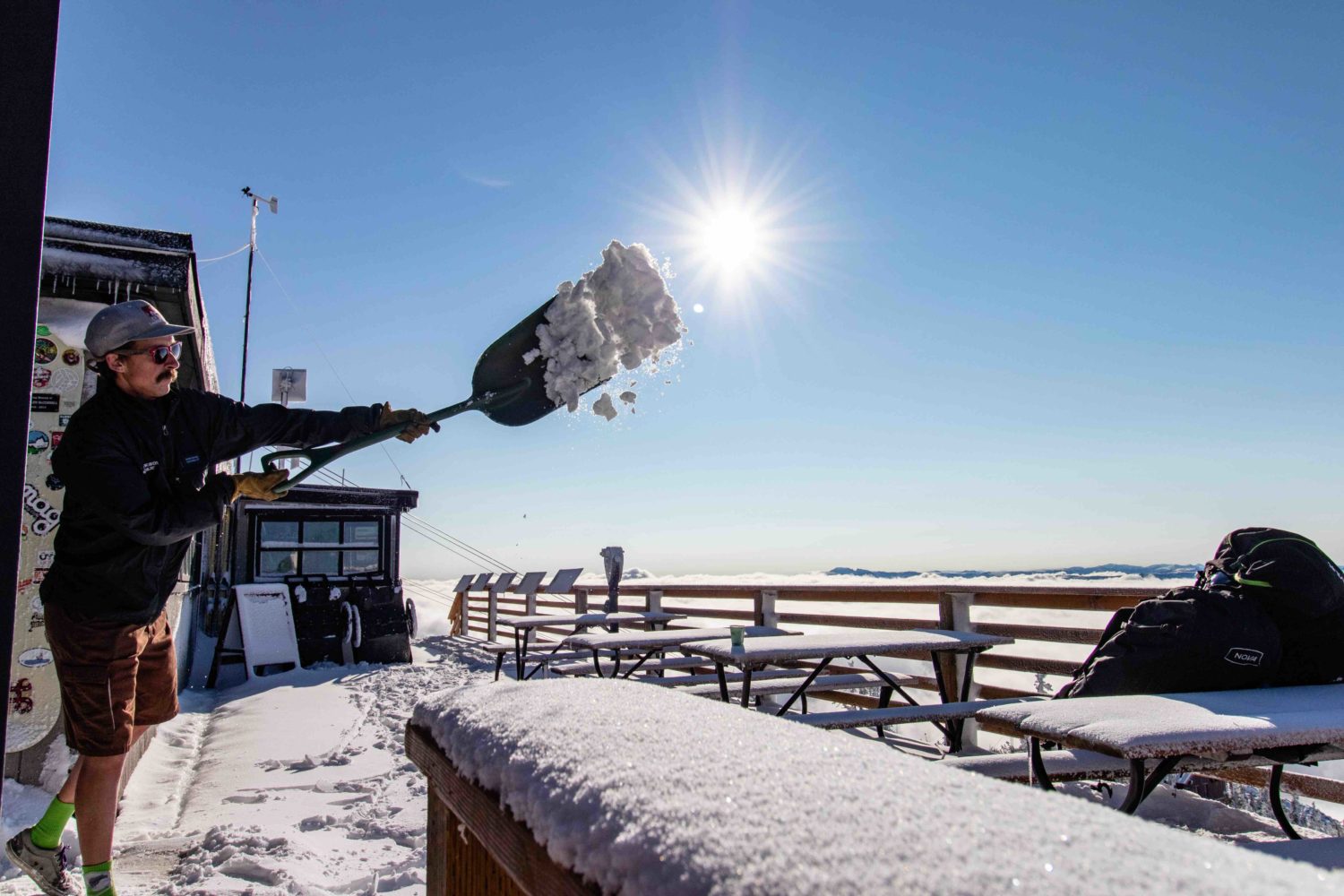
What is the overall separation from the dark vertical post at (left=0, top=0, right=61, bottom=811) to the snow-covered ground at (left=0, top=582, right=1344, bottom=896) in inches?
79.0

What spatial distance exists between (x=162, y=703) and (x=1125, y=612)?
323cm

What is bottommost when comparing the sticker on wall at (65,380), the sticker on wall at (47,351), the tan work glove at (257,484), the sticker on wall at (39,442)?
the tan work glove at (257,484)

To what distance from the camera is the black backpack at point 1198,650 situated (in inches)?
88.3

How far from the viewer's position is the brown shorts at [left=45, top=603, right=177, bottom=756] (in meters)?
2.11

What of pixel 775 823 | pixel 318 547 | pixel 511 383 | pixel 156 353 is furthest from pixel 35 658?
pixel 318 547

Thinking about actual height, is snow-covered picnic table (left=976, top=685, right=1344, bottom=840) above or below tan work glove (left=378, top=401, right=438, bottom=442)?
below

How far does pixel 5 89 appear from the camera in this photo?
91cm

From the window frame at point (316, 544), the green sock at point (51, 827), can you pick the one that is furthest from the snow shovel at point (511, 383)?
the window frame at point (316, 544)

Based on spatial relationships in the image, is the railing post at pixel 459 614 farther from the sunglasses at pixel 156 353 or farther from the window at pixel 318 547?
the sunglasses at pixel 156 353

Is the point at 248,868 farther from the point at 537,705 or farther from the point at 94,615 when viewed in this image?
the point at 537,705

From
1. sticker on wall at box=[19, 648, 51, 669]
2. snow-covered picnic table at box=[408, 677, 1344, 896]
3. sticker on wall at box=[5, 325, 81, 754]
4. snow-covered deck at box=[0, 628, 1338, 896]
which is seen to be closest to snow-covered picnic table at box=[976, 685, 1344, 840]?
snow-covered deck at box=[0, 628, 1338, 896]

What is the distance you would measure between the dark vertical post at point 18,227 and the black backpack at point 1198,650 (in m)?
2.53

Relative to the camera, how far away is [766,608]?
6648 mm

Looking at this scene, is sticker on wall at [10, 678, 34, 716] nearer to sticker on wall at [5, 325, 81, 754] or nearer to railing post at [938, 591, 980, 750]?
sticker on wall at [5, 325, 81, 754]
